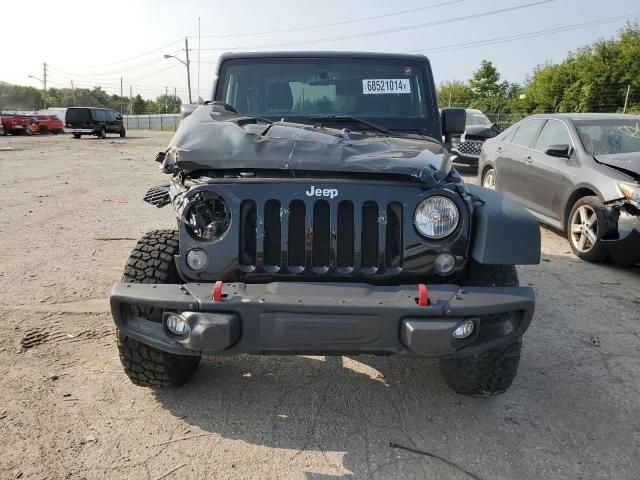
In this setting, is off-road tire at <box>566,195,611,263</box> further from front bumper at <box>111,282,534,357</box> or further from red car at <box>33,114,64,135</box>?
red car at <box>33,114,64,135</box>

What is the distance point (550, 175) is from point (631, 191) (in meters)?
1.37

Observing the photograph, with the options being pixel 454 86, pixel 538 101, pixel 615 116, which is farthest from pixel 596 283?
pixel 454 86

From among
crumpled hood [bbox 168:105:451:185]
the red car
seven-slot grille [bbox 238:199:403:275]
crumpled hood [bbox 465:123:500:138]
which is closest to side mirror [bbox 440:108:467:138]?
crumpled hood [bbox 168:105:451:185]

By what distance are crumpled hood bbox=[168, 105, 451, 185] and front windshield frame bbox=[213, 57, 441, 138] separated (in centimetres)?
78

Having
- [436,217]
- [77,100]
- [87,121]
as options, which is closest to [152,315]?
[436,217]

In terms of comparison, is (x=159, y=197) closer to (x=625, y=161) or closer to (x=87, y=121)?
(x=625, y=161)

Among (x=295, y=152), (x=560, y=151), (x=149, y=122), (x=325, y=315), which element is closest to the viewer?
(x=325, y=315)

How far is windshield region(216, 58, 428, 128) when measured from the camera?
401 centimetres

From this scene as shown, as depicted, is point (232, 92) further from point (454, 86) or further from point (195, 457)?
point (454, 86)

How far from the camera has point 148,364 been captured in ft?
9.37

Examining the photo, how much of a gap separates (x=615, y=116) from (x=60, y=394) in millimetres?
6719

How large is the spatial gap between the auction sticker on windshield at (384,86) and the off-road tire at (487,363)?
1821mm

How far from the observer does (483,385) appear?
2.90m

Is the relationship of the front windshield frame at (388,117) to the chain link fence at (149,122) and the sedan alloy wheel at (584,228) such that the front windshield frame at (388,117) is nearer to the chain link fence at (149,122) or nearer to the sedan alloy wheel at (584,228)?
the sedan alloy wheel at (584,228)
